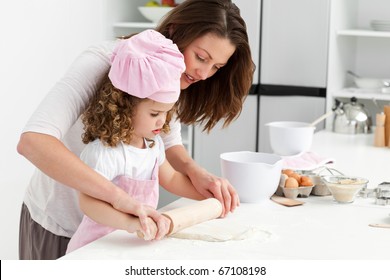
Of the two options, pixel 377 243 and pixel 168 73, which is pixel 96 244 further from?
pixel 377 243

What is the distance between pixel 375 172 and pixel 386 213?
55 centimetres

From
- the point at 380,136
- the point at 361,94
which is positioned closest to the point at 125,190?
the point at 380,136

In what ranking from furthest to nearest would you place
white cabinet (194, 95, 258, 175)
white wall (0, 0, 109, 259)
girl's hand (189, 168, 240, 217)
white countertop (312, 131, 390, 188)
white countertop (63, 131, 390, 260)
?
white cabinet (194, 95, 258, 175) → white wall (0, 0, 109, 259) → white countertop (312, 131, 390, 188) → girl's hand (189, 168, 240, 217) → white countertop (63, 131, 390, 260)

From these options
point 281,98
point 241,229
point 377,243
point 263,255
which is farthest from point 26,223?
point 281,98

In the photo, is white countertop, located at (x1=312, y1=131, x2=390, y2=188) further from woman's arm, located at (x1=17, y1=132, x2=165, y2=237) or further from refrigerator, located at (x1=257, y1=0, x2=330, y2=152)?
woman's arm, located at (x1=17, y1=132, x2=165, y2=237)

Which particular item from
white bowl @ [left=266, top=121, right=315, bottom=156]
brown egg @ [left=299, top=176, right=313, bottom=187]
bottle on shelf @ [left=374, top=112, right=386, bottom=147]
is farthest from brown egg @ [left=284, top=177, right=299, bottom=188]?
bottle on shelf @ [left=374, top=112, right=386, bottom=147]

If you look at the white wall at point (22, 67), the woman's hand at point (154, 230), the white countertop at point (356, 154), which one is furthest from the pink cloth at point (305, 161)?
the white wall at point (22, 67)

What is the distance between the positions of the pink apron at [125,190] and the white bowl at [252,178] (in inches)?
10.8

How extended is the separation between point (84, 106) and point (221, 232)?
43 centimetres

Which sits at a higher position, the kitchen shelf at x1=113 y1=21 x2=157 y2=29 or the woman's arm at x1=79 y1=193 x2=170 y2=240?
the kitchen shelf at x1=113 y1=21 x2=157 y2=29

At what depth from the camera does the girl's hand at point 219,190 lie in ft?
5.86

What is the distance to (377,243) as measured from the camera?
1.60 m

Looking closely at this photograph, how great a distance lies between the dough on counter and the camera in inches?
61.9

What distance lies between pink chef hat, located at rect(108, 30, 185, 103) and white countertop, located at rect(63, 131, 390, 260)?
33cm
